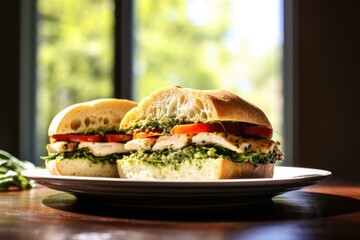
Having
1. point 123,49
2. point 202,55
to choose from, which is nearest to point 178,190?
point 202,55

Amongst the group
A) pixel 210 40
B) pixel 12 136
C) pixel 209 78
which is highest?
pixel 210 40

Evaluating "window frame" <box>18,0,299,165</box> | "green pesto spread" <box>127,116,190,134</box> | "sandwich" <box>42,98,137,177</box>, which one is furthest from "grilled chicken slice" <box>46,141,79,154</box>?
"window frame" <box>18,0,299,165</box>

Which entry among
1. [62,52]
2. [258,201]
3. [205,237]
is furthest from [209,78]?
[205,237]

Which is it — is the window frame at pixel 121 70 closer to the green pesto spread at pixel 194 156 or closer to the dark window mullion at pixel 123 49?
the dark window mullion at pixel 123 49

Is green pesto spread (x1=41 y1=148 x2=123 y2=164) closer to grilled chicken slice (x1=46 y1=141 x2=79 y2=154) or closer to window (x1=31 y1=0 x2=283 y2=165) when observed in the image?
grilled chicken slice (x1=46 y1=141 x2=79 y2=154)

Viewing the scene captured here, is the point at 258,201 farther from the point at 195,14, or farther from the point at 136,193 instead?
the point at 195,14

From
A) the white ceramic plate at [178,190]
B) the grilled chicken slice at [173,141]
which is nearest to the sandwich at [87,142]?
the grilled chicken slice at [173,141]

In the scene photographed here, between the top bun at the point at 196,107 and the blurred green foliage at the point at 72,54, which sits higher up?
the blurred green foliage at the point at 72,54
